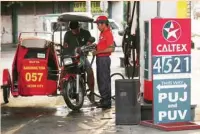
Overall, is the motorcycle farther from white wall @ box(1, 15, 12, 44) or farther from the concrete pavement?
white wall @ box(1, 15, 12, 44)

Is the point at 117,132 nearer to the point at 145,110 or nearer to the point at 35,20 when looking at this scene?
the point at 145,110

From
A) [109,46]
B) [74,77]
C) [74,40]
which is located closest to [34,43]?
[74,40]

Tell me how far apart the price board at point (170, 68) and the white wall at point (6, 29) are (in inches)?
1187

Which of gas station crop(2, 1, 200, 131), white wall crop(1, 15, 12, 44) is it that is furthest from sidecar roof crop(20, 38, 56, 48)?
white wall crop(1, 15, 12, 44)

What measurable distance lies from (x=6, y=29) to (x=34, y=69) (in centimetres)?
2854

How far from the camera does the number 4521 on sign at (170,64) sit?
830 centimetres

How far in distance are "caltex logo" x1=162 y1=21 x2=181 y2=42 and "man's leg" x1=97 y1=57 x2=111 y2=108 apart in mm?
2052

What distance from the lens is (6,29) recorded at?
125 ft

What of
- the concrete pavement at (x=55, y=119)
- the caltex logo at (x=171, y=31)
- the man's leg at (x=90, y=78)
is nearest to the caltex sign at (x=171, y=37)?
the caltex logo at (x=171, y=31)

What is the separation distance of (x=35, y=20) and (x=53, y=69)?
1111 inches

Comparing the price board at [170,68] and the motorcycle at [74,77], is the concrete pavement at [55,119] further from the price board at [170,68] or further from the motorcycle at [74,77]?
the price board at [170,68]

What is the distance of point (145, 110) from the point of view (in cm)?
906

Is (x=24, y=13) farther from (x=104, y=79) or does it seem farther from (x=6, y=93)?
(x=104, y=79)

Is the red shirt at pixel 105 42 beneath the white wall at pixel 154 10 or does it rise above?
beneath
